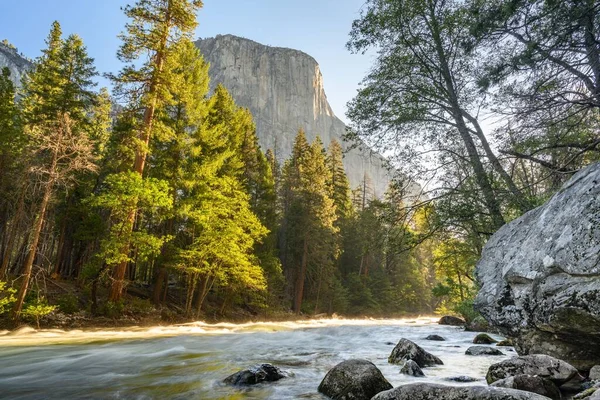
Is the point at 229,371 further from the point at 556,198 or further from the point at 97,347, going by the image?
the point at 556,198

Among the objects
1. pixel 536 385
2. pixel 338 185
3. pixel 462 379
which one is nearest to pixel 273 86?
pixel 338 185

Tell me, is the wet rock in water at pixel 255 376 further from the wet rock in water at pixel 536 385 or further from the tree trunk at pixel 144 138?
the tree trunk at pixel 144 138

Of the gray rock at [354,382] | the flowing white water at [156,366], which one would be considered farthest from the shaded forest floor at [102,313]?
the gray rock at [354,382]

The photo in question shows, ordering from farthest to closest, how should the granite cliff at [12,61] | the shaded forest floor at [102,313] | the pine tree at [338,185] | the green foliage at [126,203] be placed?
the granite cliff at [12,61] → the pine tree at [338,185] → the shaded forest floor at [102,313] → the green foliage at [126,203]

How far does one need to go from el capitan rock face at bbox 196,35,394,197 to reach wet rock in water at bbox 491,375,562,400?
122 m

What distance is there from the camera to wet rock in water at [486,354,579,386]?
4.57 meters

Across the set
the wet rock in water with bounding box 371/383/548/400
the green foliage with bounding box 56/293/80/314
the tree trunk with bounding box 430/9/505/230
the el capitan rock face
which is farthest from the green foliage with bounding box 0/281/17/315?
the el capitan rock face

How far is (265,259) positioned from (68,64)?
59.0 ft

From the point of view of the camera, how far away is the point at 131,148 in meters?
15.4

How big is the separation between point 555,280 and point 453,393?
2345 millimetres

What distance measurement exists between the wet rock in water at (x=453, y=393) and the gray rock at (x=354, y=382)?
66 cm

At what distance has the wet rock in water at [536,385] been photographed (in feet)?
14.1

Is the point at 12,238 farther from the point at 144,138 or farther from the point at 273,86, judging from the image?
the point at 273,86

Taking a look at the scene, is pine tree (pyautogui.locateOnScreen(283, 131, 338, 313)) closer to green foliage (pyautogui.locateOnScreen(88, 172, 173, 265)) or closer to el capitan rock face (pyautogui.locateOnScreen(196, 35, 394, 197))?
green foliage (pyautogui.locateOnScreen(88, 172, 173, 265))
